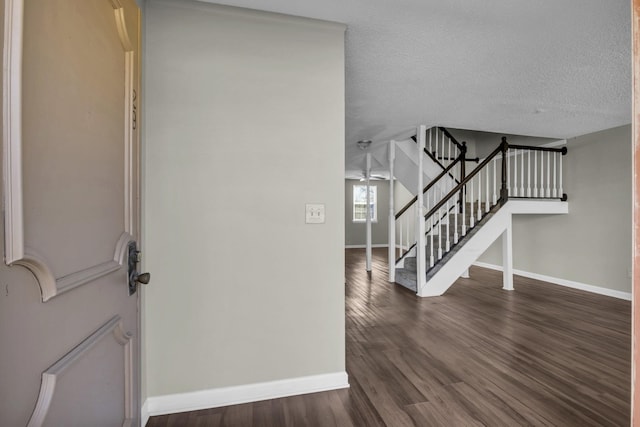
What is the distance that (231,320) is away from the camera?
1721 millimetres

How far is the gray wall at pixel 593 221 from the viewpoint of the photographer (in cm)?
385

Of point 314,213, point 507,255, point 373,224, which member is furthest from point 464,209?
point 373,224

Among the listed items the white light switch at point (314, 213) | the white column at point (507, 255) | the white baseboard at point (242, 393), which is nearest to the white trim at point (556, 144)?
the white column at point (507, 255)

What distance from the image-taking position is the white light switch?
1837 mm

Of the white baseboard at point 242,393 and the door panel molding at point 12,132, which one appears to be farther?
the white baseboard at point 242,393

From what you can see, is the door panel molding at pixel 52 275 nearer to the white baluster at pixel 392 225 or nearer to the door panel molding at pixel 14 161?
the door panel molding at pixel 14 161

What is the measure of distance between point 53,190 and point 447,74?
9.01ft

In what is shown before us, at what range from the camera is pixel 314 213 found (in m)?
1.85

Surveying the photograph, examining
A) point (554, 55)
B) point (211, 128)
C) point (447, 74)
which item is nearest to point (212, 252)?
point (211, 128)

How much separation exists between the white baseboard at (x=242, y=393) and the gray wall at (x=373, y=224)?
7.80 metres

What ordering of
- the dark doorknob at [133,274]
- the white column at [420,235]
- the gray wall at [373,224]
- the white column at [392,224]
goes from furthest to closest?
the gray wall at [373,224] < the white column at [392,224] < the white column at [420,235] < the dark doorknob at [133,274]

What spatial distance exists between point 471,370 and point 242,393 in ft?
5.22

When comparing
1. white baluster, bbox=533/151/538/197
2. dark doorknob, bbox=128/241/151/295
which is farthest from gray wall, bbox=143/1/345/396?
white baluster, bbox=533/151/538/197

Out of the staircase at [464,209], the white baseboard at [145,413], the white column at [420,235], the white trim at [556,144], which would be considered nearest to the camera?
the white baseboard at [145,413]
